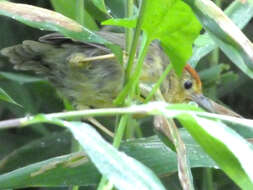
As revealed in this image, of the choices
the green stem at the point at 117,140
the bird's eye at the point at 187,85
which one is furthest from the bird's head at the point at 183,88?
the green stem at the point at 117,140

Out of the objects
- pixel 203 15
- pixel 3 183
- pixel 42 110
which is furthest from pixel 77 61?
pixel 203 15

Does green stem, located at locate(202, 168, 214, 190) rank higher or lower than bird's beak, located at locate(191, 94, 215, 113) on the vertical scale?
lower

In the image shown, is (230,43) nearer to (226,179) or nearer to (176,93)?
(226,179)

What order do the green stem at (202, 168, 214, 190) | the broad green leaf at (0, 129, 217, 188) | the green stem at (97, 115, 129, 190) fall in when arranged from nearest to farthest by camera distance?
the green stem at (97, 115, 129, 190), the broad green leaf at (0, 129, 217, 188), the green stem at (202, 168, 214, 190)

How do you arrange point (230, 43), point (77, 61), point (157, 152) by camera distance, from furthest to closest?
point (77, 61), point (157, 152), point (230, 43)

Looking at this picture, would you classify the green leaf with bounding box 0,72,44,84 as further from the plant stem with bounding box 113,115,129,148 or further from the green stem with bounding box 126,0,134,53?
the plant stem with bounding box 113,115,129,148

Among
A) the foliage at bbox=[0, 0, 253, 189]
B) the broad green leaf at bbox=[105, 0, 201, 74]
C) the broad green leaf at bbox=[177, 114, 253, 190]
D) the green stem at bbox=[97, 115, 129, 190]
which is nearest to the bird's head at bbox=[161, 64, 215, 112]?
the foliage at bbox=[0, 0, 253, 189]
